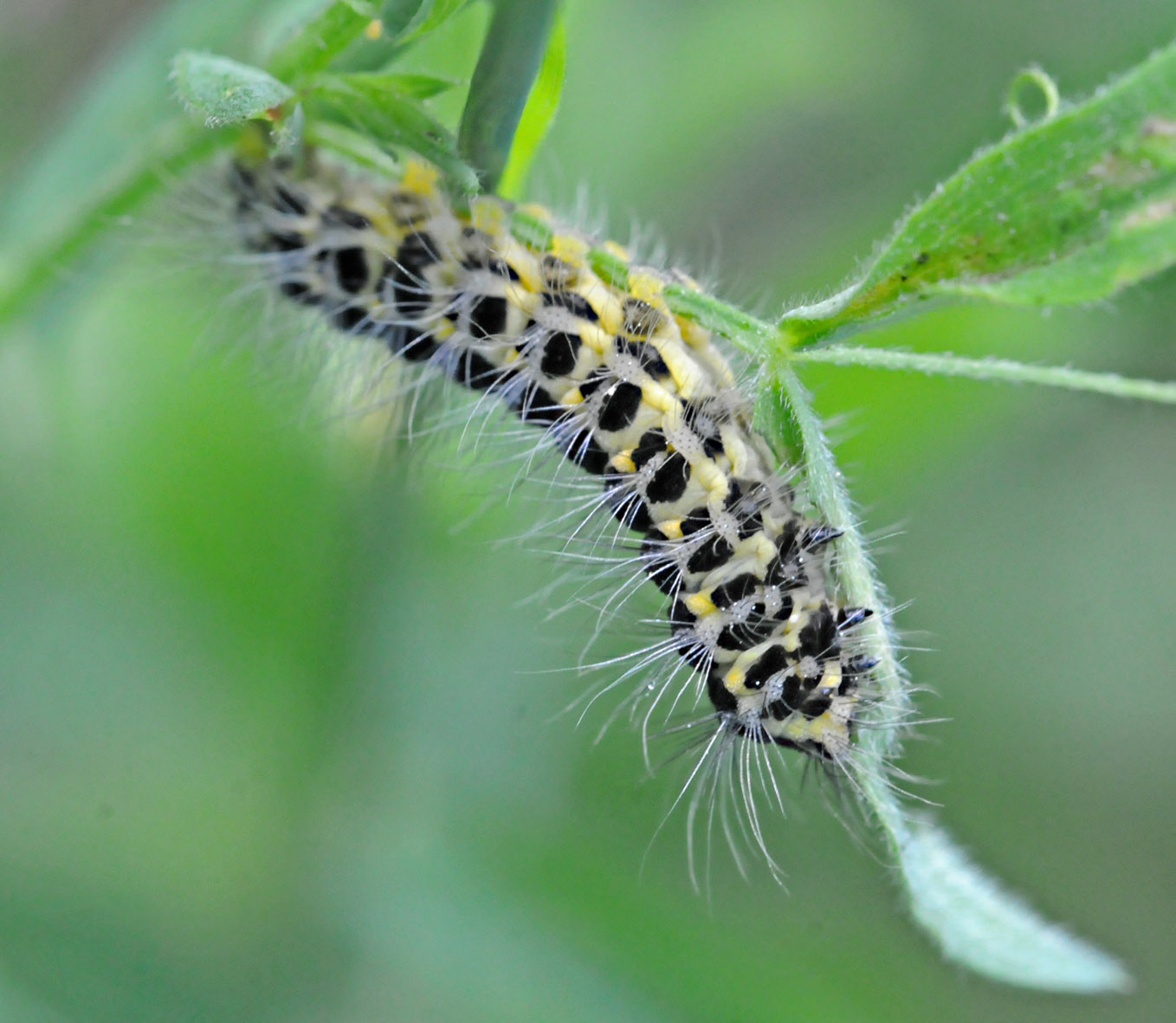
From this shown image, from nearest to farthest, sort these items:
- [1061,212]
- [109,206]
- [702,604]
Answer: [1061,212] < [702,604] < [109,206]

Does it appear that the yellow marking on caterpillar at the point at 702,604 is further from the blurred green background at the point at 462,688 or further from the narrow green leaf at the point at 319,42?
the blurred green background at the point at 462,688

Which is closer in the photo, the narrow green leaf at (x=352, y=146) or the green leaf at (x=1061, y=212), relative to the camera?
the green leaf at (x=1061, y=212)

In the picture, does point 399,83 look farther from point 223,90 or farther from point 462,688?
point 462,688

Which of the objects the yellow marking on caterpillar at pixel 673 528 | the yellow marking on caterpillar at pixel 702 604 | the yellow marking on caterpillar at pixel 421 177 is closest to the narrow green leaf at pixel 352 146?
the yellow marking on caterpillar at pixel 421 177

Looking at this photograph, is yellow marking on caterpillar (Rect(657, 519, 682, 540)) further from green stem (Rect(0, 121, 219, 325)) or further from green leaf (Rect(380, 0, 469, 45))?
green stem (Rect(0, 121, 219, 325))

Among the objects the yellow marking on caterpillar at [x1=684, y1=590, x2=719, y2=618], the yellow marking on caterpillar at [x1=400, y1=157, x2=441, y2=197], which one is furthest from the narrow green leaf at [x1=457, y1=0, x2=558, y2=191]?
the yellow marking on caterpillar at [x1=684, y1=590, x2=719, y2=618]

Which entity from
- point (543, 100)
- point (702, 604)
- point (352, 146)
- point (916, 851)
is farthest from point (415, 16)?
point (916, 851)
